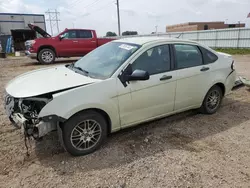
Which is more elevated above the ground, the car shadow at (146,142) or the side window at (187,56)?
the side window at (187,56)

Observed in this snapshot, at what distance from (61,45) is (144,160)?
10142 mm

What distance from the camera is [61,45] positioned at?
38.9 feet

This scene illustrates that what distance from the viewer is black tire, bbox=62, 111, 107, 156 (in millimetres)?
2945

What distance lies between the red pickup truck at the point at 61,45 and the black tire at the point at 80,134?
31.5 ft

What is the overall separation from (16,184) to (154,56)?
267cm

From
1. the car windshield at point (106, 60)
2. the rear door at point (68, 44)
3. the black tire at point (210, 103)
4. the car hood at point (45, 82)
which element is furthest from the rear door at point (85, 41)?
the black tire at point (210, 103)

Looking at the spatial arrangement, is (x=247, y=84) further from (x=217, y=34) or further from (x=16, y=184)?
(x=217, y=34)

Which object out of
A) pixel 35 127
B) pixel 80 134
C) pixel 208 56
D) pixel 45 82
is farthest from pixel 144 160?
pixel 208 56

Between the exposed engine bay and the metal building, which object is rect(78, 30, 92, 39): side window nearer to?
the exposed engine bay

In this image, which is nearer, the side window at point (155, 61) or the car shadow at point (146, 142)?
the car shadow at point (146, 142)

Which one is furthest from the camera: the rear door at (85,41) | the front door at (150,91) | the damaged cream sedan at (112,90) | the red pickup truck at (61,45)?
the rear door at (85,41)

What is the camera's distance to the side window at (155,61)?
3503 millimetres

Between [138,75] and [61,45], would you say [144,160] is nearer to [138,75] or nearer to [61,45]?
[138,75]

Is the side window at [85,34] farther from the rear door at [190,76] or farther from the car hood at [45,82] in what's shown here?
the rear door at [190,76]
